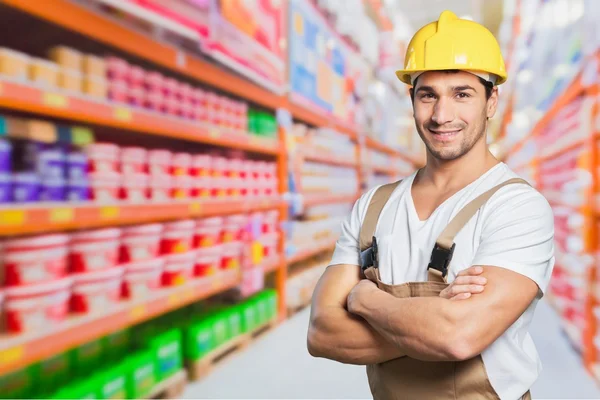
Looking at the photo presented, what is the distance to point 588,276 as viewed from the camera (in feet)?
11.1

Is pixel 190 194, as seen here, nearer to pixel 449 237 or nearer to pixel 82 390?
pixel 82 390

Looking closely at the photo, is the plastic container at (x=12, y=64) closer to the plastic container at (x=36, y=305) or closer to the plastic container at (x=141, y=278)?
the plastic container at (x=36, y=305)

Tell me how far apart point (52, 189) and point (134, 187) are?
52 cm

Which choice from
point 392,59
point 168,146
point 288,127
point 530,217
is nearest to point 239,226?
point 168,146

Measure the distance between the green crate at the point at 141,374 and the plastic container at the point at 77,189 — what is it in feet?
2.96

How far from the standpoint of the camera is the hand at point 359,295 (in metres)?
1.19

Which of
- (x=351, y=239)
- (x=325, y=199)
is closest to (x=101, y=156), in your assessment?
(x=351, y=239)

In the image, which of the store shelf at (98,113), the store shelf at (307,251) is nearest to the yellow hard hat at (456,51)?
the store shelf at (98,113)

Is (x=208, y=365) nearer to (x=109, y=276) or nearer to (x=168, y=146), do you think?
(x=109, y=276)

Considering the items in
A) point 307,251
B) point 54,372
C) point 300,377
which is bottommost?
point 300,377

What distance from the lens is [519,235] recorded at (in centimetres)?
110

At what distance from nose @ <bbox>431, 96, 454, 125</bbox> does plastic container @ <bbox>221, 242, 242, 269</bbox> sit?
7.75 ft

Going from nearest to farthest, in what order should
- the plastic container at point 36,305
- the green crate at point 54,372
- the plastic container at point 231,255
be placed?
the plastic container at point 36,305 → the green crate at point 54,372 → the plastic container at point 231,255

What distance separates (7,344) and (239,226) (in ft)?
6.22
